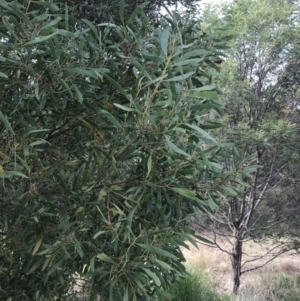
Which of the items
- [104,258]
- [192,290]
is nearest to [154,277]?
[104,258]

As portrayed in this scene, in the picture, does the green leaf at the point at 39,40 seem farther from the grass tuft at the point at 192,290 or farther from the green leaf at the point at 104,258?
the grass tuft at the point at 192,290

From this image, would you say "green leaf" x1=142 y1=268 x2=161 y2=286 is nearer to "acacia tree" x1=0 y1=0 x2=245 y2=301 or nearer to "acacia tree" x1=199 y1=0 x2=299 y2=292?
"acacia tree" x1=0 y1=0 x2=245 y2=301

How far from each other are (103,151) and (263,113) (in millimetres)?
3794

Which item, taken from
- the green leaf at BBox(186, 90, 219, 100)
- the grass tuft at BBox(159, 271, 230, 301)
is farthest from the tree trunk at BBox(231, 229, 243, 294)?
the green leaf at BBox(186, 90, 219, 100)

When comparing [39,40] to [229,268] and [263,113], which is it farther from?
[229,268]

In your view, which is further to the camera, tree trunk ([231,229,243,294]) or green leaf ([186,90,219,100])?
tree trunk ([231,229,243,294])

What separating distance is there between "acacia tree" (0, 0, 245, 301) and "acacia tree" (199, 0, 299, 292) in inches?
112

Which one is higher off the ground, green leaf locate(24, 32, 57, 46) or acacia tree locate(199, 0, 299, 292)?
acacia tree locate(199, 0, 299, 292)

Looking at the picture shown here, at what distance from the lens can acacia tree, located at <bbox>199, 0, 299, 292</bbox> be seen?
4293mm

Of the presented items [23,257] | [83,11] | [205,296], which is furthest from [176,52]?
[205,296]

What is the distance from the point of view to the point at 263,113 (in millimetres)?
4668

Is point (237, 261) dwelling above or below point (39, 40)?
above

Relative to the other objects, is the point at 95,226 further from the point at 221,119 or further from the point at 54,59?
the point at 221,119

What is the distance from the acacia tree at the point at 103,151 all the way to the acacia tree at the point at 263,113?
2833mm
